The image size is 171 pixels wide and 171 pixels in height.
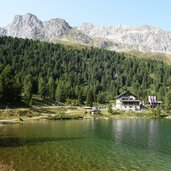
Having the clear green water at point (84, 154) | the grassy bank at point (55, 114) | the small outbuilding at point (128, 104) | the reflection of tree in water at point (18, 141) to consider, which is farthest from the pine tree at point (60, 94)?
the reflection of tree in water at point (18, 141)

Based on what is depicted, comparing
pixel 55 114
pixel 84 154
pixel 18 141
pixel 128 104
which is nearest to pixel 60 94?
→ pixel 128 104

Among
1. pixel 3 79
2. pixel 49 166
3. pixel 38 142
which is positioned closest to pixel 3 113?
pixel 3 79

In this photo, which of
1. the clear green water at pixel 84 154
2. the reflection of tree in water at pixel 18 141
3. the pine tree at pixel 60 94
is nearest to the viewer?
the clear green water at pixel 84 154

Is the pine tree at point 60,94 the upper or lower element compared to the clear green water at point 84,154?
upper

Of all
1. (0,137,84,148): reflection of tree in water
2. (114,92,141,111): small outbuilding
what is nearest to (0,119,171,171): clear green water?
(0,137,84,148): reflection of tree in water

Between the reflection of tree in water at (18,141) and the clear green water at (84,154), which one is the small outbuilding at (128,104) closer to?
the clear green water at (84,154)

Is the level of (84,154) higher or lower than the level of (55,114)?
lower

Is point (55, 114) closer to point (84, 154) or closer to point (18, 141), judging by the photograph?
point (18, 141)

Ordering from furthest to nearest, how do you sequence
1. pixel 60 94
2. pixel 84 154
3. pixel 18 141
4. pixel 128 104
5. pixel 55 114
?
pixel 60 94
pixel 128 104
pixel 55 114
pixel 18 141
pixel 84 154

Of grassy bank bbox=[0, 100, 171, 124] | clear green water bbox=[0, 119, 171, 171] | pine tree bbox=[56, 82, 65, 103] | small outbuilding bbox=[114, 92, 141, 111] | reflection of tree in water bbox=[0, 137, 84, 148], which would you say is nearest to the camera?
clear green water bbox=[0, 119, 171, 171]

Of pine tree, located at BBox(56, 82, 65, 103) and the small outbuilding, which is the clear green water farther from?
pine tree, located at BBox(56, 82, 65, 103)

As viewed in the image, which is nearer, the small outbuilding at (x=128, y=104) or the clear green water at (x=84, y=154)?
the clear green water at (x=84, y=154)

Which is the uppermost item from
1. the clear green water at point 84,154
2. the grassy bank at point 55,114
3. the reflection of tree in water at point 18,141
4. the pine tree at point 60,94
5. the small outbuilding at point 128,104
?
the pine tree at point 60,94

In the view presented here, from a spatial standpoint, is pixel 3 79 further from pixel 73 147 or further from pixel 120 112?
pixel 73 147
